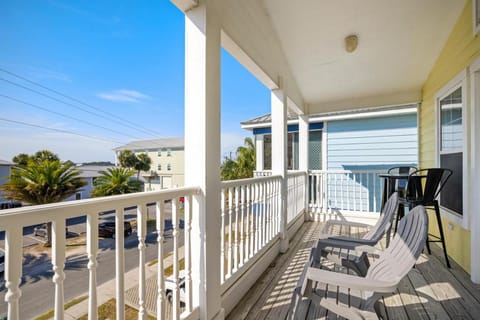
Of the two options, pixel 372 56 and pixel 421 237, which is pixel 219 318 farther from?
pixel 372 56

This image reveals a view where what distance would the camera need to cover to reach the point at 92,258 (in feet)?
3.48

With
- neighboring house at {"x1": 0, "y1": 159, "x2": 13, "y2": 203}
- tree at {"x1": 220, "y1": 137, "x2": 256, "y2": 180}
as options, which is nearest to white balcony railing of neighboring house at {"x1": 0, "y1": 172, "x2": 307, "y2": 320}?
neighboring house at {"x1": 0, "y1": 159, "x2": 13, "y2": 203}

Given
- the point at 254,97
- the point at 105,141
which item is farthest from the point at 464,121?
the point at 254,97

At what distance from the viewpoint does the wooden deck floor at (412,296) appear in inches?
80.8

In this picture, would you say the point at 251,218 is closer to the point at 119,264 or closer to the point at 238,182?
the point at 238,182

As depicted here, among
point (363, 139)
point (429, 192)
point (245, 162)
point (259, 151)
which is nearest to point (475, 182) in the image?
point (429, 192)

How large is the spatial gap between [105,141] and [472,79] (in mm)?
4178

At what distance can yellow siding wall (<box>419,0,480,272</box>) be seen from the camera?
8.96 ft

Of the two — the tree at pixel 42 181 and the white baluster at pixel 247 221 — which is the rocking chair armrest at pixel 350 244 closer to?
the white baluster at pixel 247 221

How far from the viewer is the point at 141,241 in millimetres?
1304

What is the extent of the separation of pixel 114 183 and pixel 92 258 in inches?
30.3

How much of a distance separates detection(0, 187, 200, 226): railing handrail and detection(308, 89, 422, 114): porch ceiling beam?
4.80m

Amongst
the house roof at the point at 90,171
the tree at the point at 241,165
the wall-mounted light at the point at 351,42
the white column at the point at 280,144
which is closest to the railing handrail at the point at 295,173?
the white column at the point at 280,144

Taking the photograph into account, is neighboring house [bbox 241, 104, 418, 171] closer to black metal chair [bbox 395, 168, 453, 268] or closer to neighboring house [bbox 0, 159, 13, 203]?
black metal chair [bbox 395, 168, 453, 268]
